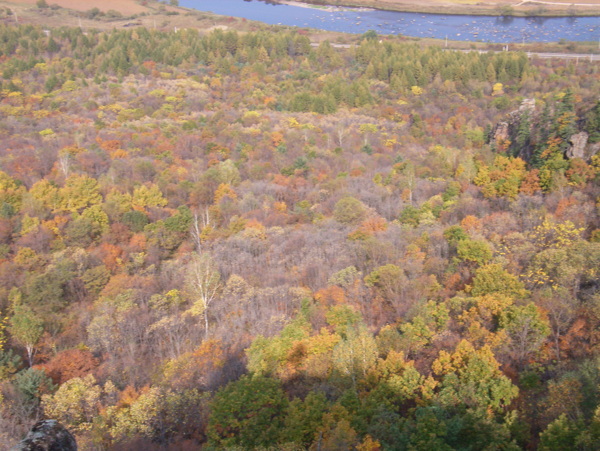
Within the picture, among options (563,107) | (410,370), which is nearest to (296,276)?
(410,370)

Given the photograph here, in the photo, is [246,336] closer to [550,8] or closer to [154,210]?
[154,210]

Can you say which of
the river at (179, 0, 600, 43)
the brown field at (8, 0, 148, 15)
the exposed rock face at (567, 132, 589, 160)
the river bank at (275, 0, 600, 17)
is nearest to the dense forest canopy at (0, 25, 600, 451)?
the exposed rock face at (567, 132, 589, 160)

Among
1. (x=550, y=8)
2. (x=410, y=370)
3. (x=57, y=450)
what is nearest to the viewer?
(x=57, y=450)

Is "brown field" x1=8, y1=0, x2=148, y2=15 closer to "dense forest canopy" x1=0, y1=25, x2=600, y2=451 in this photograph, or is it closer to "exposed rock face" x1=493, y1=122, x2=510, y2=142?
"dense forest canopy" x1=0, y1=25, x2=600, y2=451

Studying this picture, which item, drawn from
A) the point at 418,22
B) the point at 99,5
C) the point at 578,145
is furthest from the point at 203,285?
the point at 99,5

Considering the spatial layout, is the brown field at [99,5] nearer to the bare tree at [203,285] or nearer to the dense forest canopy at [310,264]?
the dense forest canopy at [310,264]

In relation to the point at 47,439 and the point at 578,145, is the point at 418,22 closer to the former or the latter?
the point at 578,145
